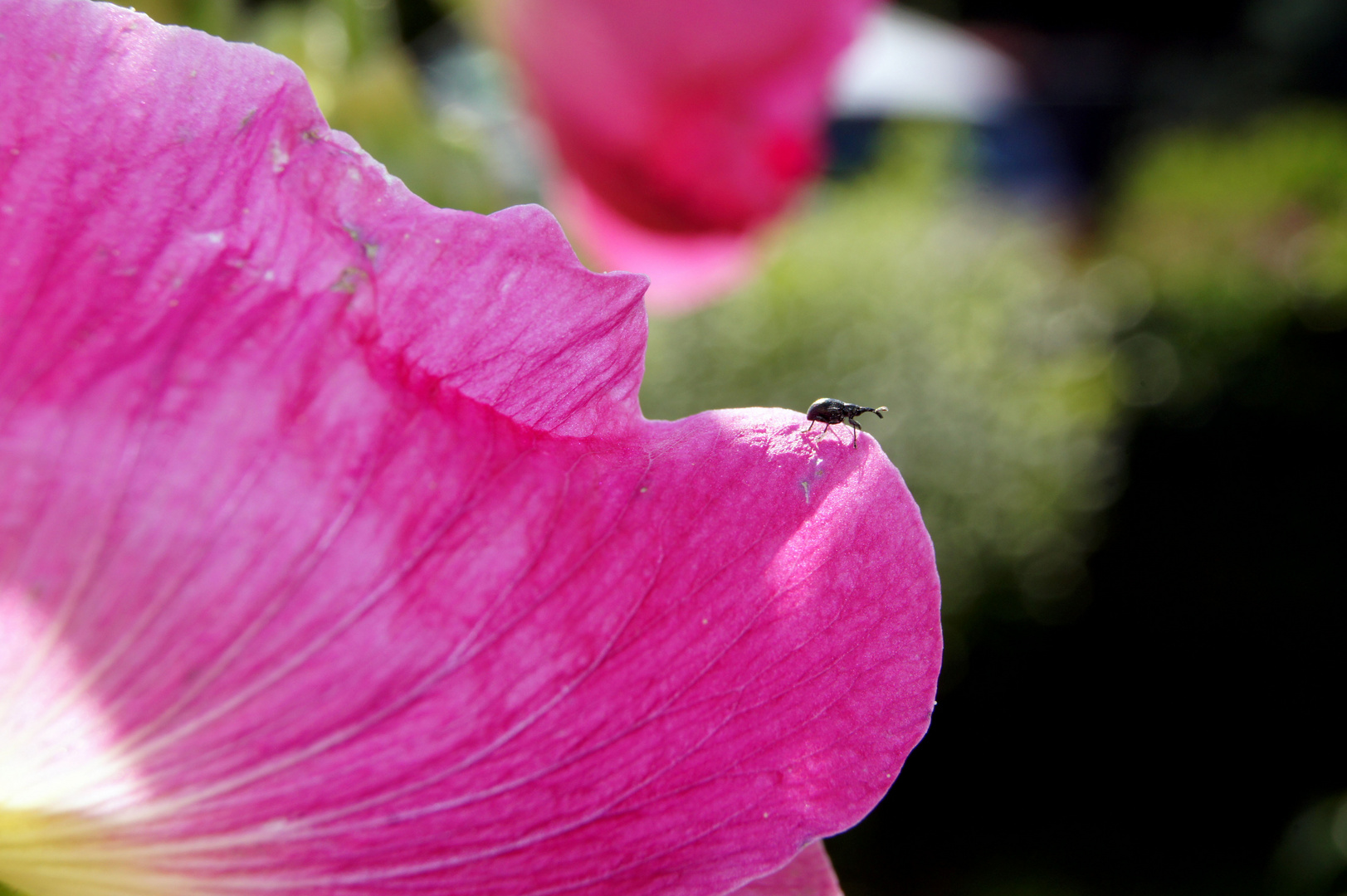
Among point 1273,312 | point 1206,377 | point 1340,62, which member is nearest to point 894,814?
point 1206,377

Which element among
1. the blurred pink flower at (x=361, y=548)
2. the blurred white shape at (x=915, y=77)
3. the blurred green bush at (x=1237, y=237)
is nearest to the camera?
the blurred pink flower at (x=361, y=548)

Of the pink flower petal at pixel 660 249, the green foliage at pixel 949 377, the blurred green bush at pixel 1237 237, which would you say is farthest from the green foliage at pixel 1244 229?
the pink flower petal at pixel 660 249

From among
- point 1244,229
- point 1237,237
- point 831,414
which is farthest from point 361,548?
point 1244,229

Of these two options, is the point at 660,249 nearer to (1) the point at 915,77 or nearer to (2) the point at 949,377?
(2) the point at 949,377

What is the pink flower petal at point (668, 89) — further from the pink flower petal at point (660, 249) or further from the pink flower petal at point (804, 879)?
the pink flower petal at point (804, 879)

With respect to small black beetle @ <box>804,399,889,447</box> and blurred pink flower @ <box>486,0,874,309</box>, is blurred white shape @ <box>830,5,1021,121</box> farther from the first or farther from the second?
small black beetle @ <box>804,399,889,447</box>

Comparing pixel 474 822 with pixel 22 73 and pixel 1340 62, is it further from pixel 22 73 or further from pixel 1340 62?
pixel 1340 62
